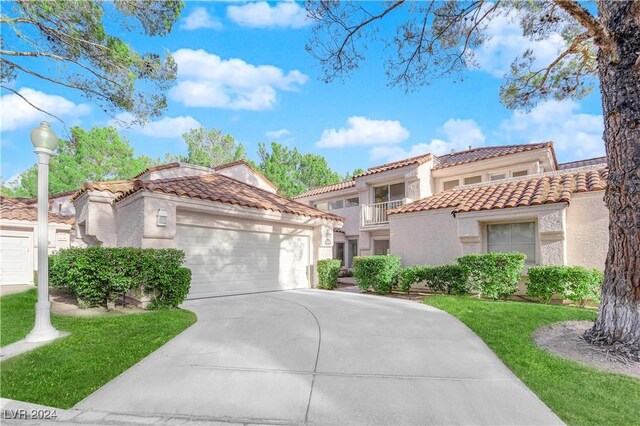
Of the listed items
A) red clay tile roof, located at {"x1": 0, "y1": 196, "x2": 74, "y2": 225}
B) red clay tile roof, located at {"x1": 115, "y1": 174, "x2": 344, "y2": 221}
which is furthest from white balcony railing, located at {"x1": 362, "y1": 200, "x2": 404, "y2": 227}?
red clay tile roof, located at {"x1": 0, "y1": 196, "x2": 74, "y2": 225}

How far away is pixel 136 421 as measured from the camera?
9.99 feet

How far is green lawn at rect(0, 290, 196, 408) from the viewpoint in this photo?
141 inches

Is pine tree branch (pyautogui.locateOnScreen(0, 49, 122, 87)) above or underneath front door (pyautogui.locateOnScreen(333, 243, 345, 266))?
above

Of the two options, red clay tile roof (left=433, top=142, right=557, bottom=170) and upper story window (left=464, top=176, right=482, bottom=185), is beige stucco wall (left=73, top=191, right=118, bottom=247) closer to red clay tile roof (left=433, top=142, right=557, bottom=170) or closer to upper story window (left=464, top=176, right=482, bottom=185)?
red clay tile roof (left=433, top=142, right=557, bottom=170)

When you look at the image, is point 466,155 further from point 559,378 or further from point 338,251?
point 559,378

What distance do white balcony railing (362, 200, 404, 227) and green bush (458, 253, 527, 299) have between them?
27.3 ft

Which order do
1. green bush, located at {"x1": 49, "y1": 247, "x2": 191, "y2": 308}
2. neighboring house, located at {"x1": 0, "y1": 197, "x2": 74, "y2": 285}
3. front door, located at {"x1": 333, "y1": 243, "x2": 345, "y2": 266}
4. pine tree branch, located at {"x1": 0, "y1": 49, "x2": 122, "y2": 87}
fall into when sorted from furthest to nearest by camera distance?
1. front door, located at {"x1": 333, "y1": 243, "x2": 345, "y2": 266}
2. neighboring house, located at {"x1": 0, "y1": 197, "x2": 74, "y2": 285}
3. pine tree branch, located at {"x1": 0, "y1": 49, "x2": 122, "y2": 87}
4. green bush, located at {"x1": 49, "y1": 247, "x2": 191, "y2": 308}

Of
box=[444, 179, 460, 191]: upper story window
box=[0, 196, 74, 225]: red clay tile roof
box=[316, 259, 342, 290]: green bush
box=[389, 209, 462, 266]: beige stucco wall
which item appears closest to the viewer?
box=[389, 209, 462, 266]: beige stucco wall

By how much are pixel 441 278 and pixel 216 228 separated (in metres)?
7.64

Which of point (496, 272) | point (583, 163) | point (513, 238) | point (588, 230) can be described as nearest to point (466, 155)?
point (583, 163)

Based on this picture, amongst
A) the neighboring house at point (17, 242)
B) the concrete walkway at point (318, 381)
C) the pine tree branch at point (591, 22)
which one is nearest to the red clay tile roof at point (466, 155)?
the pine tree branch at point (591, 22)

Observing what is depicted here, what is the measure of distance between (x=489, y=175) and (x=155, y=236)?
1513 centimetres

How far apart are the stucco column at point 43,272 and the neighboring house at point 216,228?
2.52m

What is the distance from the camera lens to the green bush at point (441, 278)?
32.5 feet
